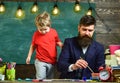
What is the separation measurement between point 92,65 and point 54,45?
1.32 meters

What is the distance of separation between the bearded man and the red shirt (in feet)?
3.39

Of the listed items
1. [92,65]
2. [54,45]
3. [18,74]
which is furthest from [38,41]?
[18,74]

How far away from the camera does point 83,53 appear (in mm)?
3271

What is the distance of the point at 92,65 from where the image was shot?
3289 mm

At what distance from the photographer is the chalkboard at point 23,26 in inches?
254

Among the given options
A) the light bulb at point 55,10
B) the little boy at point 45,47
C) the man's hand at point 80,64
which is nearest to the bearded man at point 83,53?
the man's hand at point 80,64

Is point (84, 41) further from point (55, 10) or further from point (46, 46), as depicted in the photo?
point (55, 10)

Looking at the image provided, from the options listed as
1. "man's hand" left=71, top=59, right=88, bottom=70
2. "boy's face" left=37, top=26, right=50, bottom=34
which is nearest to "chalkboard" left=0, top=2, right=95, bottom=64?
"boy's face" left=37, top=26, right=50, bottom=34

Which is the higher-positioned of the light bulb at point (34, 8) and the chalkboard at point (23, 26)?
the light bulb at point (34, 8)

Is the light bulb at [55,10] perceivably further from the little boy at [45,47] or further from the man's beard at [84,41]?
the man's beard at [84,41]

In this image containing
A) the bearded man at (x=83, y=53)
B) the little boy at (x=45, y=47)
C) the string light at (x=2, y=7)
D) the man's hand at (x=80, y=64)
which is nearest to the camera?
the man's hand at (x=80, y=64)

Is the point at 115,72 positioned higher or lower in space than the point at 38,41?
lower

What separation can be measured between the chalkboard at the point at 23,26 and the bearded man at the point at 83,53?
313 centimetres

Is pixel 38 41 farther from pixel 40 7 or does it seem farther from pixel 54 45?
pixel 40 7
